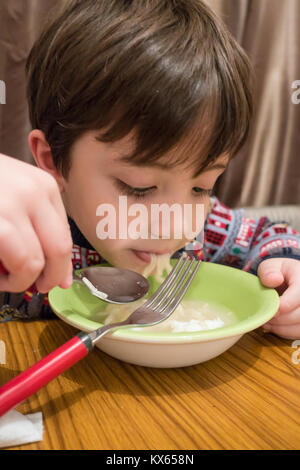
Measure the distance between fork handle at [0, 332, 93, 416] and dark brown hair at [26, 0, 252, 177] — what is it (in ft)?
1.16

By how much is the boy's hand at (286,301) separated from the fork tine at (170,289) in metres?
0.15

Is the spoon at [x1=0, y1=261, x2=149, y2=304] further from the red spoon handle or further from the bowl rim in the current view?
the red spoon handle

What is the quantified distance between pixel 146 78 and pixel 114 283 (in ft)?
1.28

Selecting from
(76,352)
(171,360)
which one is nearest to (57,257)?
(76,352)

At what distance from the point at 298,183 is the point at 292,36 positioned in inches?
22.0

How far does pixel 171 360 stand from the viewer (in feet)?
2.02

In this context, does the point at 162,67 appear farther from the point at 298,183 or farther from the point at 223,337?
the point at 298,183

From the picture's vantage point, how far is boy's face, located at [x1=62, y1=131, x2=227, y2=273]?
750 millimetres

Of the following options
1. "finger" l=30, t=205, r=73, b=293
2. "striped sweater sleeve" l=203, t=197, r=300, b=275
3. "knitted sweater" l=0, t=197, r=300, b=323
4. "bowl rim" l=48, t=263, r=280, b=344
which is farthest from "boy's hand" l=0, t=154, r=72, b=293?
"striped sweater sleeve" l=203, t=197, r=300, b=275

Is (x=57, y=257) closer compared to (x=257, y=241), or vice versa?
(x=57, y=257)

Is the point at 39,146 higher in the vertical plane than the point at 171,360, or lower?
higher

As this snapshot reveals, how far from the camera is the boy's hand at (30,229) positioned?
45 centimetres

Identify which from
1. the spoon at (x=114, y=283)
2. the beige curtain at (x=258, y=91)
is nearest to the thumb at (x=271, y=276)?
the spoon at (x=114, y=283)

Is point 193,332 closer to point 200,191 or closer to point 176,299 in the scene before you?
point 176,299
